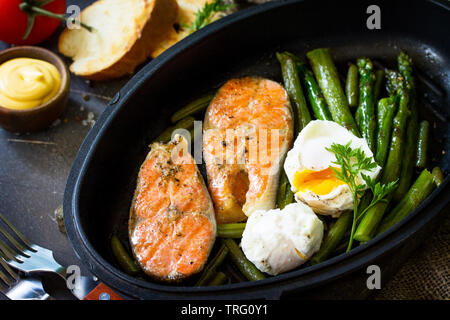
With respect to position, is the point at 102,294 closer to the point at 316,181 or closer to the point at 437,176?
the point at 316,181

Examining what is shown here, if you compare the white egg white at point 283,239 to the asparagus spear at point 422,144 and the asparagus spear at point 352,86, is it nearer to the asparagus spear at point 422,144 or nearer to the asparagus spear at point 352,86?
the asparagus spear at point 422,144

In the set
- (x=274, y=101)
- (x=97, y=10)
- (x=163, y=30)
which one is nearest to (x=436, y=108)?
(x=274, y=101)

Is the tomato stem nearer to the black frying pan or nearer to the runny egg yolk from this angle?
the black frying pan

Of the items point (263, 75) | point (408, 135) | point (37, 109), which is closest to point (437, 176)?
point (408, 135)

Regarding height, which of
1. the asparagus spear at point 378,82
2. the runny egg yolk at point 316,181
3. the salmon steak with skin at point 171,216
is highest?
the asparagus spear at point 378,82

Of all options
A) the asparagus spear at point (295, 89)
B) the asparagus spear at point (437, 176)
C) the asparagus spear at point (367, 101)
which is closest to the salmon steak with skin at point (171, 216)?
the asparagus spear at point (295, 89)
